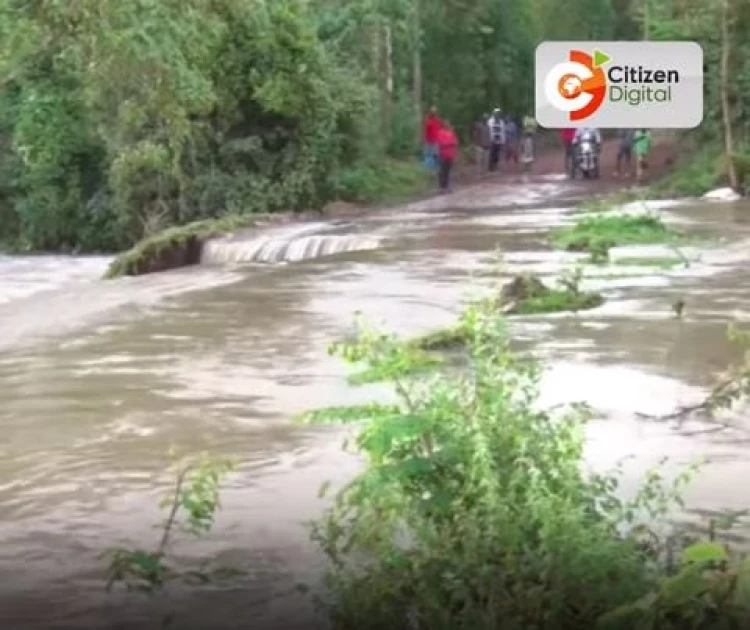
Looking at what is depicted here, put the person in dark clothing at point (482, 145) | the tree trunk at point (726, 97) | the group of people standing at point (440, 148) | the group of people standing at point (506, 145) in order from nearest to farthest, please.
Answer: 1. the tree trunk at point (726, 97)
2. the group of people standing at point (440, 148)
3. the group of people standing at point (506, 145)
4. the person in dark clothing at point (482, 145)

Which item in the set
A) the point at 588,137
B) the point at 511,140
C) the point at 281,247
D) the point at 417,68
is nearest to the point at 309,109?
the point at 588,137

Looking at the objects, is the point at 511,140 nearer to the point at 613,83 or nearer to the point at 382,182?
the point at 382,182

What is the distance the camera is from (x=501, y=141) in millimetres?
34281

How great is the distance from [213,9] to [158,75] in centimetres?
47

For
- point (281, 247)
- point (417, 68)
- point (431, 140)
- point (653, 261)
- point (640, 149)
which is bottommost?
point (281, 247)

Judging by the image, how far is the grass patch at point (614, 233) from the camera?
19.0 m

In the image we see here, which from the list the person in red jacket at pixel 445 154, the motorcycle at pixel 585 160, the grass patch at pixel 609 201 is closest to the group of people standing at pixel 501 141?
the motorcycle at pixel 585 160

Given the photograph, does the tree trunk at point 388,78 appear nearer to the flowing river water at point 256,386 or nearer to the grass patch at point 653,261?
the flowing river water at point 256,386

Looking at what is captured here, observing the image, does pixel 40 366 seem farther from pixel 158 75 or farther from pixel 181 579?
pixel 181 579

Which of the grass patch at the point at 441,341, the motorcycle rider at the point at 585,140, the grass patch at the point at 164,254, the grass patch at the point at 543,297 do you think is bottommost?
the grass patch at the point at 164,254

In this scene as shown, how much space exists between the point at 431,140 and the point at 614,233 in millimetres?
11608

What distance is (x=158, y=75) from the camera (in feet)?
28.7

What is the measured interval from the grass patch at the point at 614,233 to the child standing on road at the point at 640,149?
33.4 ft

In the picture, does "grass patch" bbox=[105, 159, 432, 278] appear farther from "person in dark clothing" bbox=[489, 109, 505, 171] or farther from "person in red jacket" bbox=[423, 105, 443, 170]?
"person in dark clothing" bbox=[489, 109, 505, 171]
